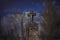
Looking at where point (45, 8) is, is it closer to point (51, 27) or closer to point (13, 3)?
point (51, 27)

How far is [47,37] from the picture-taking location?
126 inches

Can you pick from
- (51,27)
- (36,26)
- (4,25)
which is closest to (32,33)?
(36,26)

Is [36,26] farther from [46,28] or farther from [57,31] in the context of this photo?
[57,31]

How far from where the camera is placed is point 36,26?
321cm

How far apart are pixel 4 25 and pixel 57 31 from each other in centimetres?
117

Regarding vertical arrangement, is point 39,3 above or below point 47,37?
above

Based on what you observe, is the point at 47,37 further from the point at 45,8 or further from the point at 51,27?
the point at 45,8

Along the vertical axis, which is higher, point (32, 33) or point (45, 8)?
point (45, 8)

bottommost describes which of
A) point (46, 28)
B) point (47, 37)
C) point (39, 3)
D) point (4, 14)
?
point (47, 37)

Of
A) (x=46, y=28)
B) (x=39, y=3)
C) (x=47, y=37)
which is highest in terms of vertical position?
(x=39, y=3)

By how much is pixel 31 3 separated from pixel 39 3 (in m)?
0.18

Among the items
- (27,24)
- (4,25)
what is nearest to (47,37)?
(27,24)

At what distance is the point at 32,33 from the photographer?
3215 mm

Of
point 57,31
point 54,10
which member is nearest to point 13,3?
point 54,10
